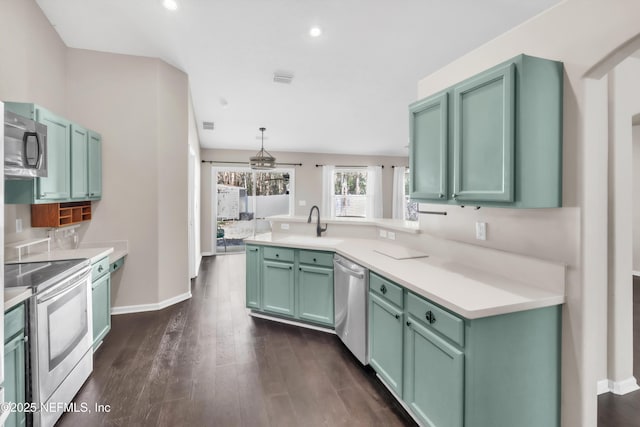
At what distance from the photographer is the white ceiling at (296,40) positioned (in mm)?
2729

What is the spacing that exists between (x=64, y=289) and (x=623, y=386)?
385 cm

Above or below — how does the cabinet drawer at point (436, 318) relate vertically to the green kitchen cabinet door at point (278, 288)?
above

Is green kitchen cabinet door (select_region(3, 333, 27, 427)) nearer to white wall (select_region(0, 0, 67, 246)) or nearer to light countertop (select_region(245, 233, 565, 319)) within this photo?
white wall (select_region(0, 0, 67, 246))

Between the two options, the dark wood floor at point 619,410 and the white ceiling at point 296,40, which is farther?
the white ceiling at point 296,40

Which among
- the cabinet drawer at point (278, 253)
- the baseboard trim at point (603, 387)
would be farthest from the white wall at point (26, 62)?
the baseboard trim at point (603, 387)

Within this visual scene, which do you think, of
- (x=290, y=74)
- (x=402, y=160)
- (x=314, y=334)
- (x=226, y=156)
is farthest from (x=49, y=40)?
(x=402, y=160)

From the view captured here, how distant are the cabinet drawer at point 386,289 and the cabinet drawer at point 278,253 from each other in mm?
1094

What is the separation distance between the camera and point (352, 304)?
102 inches

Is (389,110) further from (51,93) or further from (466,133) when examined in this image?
(51,93)

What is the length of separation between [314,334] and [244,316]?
3.06 ft

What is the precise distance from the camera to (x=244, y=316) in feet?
11.7

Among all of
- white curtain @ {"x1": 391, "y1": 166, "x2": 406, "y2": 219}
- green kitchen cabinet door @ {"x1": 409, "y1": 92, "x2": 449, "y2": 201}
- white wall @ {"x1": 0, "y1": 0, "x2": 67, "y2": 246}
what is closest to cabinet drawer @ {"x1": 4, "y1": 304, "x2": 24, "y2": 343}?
white wall @ {"x1": 0, "y1": 0, "x2": 67, "y2": 246}

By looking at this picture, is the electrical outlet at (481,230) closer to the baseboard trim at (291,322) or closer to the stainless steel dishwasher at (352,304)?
the stainless steel dishwasher at (352,304)

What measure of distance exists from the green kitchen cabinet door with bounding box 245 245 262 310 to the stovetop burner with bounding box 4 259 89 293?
1.52m
